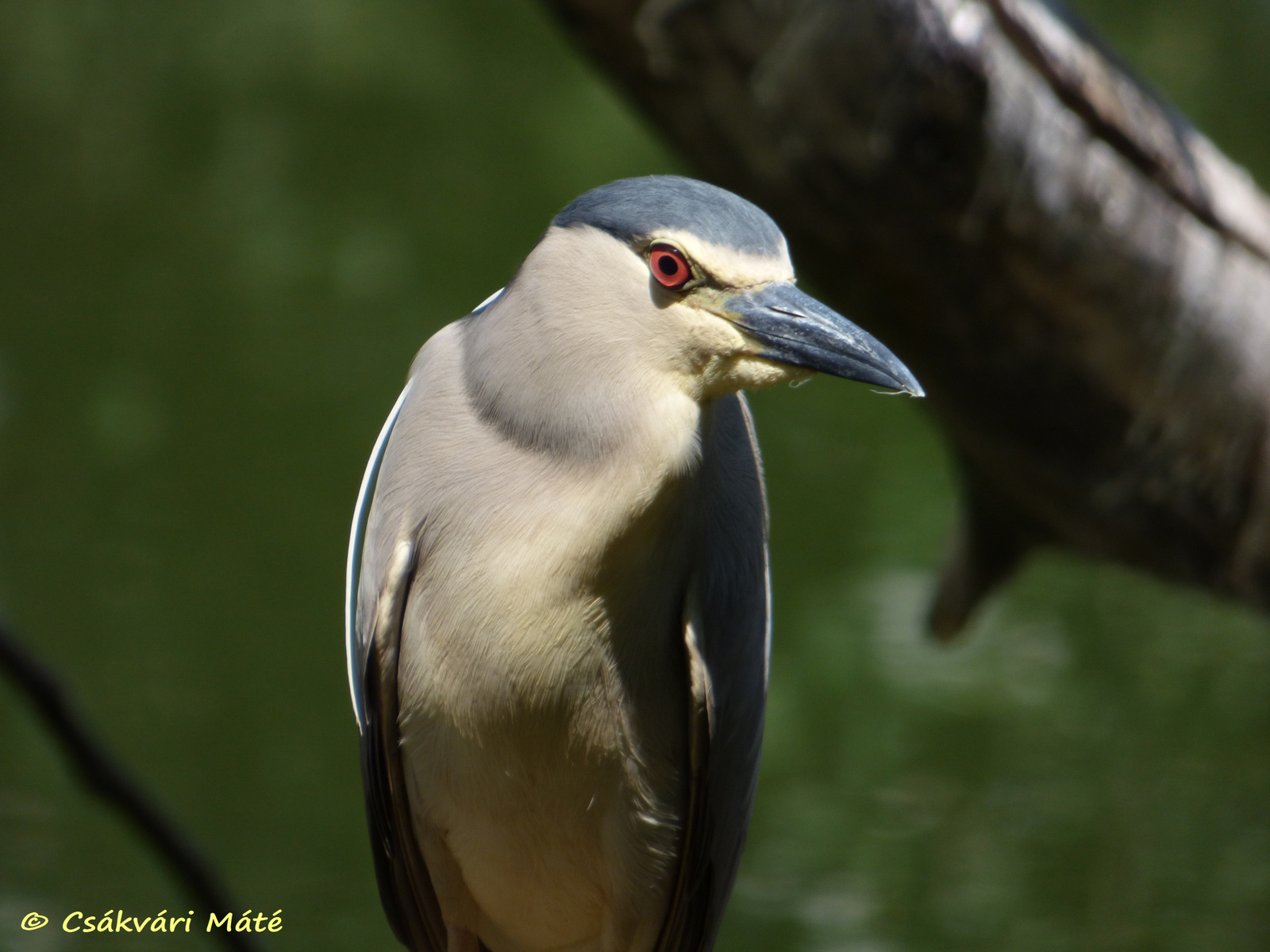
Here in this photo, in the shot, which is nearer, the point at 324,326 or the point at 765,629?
the point at 765,629

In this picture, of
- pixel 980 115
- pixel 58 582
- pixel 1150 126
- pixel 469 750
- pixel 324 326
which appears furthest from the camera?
pixel 324 326

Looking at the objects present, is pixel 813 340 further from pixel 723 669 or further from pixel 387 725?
pixel 387 725

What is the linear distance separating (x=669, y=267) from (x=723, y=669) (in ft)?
1.02

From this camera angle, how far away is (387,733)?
34.8 inches

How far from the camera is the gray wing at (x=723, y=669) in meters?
A: 0.84

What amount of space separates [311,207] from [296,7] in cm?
97

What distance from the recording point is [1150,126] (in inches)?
55.4

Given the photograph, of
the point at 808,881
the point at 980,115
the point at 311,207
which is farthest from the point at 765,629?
the point at 311,207

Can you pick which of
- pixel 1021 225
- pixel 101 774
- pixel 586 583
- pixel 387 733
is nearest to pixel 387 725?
pixel 387 733

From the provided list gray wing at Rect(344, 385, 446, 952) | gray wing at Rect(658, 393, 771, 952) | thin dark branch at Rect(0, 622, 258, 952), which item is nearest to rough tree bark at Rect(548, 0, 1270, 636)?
gray wing at Rect(658, 393, 771, 952)

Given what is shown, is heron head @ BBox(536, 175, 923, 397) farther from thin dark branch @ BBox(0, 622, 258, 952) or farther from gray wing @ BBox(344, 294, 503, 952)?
thin dark branch @ BBox(0, 622, 258, 952)

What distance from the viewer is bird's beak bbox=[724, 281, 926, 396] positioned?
680 mm

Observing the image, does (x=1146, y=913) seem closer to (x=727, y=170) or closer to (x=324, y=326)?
(x=727, y=170)

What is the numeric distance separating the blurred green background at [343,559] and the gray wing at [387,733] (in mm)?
1836
